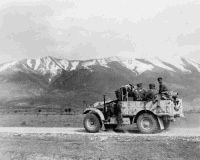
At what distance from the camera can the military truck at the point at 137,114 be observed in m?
15.4

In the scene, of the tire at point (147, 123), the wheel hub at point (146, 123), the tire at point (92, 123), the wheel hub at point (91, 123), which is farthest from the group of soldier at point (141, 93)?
the wheel hub at point (91, 123)

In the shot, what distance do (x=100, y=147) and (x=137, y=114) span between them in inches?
126

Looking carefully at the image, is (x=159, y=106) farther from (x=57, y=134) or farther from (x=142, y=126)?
(x=57, y=134)

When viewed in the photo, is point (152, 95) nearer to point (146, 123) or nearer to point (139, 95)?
point (139, 95)

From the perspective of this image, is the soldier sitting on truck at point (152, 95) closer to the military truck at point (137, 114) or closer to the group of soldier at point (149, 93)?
the group of soldier at point (149, 93)

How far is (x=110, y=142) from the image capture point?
13.8m

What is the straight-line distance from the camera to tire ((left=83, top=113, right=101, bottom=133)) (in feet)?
54.6

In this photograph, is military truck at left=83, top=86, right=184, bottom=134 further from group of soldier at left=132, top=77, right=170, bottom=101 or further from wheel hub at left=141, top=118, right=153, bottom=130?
group of soldier at left=132, top=77, right=170, bottom=101

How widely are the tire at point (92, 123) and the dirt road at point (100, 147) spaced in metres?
1.80

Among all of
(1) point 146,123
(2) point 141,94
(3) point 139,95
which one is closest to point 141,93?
(2) point 141,94

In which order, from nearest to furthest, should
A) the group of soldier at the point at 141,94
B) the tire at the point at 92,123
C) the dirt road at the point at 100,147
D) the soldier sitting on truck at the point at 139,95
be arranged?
the dirt road at the point at 100,147 < the group of soldier at the point at 141,94 < the soldier sitting on truck at the point at 139,95 < the tire at the point at 92,123

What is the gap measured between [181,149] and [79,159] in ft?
12.5

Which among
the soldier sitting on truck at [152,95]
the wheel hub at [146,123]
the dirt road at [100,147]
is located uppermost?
the soldier sitting on truck at [152,95]

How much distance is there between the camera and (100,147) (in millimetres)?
13398
